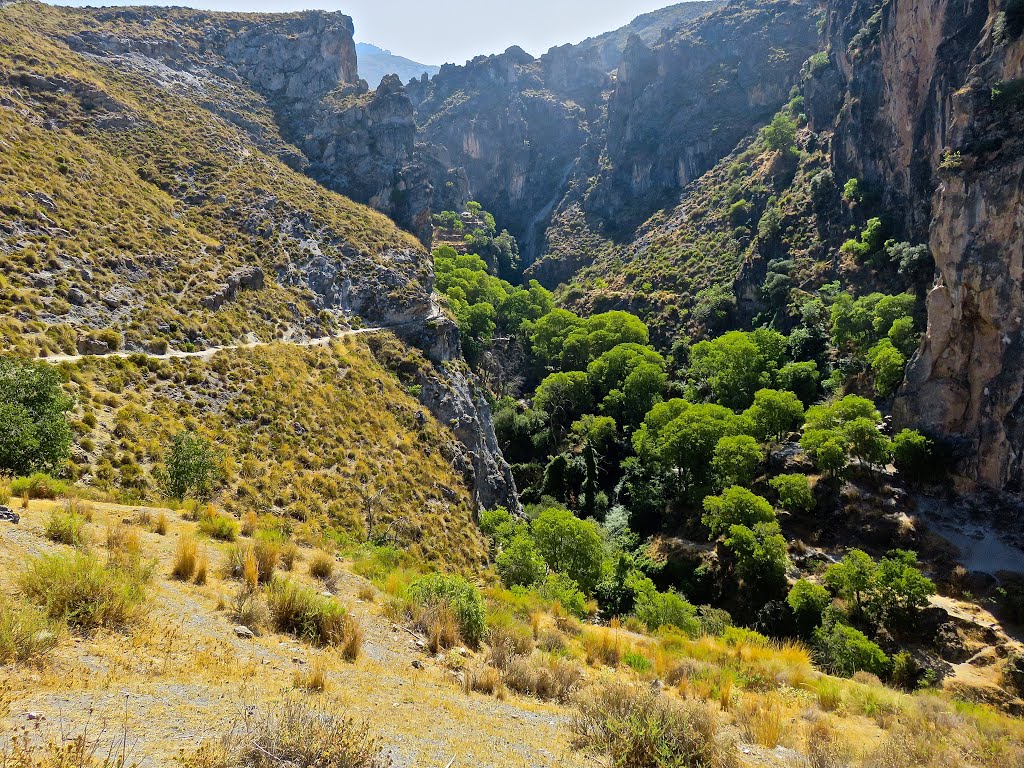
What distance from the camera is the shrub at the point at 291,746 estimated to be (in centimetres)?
398

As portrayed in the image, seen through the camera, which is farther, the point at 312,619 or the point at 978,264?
the point at 978,264

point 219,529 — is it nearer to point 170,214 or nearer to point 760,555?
point 760,555

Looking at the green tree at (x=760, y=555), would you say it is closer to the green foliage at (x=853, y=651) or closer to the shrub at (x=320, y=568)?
the green foliage at (x=853, y=651)

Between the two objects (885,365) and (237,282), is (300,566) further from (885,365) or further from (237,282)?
(885,365)

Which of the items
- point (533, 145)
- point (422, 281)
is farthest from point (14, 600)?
point (533, 145)

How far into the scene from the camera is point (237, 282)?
34250 mm

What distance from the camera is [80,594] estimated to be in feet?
19.9

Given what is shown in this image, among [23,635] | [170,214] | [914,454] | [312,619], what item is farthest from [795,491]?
[170,214]

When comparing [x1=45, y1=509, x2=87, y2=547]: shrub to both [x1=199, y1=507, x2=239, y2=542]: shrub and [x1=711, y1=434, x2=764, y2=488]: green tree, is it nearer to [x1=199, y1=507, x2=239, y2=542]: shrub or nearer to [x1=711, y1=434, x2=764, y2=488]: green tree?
[x1=199, y1=507, x2=239, y2=542]: shrub

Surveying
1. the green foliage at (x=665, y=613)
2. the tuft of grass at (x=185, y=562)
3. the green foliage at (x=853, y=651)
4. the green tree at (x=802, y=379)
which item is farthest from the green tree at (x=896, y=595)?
the tuft of grass at (x=185, y=562)

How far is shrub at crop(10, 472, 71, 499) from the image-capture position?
35.9 ft

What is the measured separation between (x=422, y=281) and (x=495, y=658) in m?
44.6

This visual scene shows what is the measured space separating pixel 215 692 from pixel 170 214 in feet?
132

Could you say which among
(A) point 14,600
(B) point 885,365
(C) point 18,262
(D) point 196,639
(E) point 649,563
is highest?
(C) point 18,262
